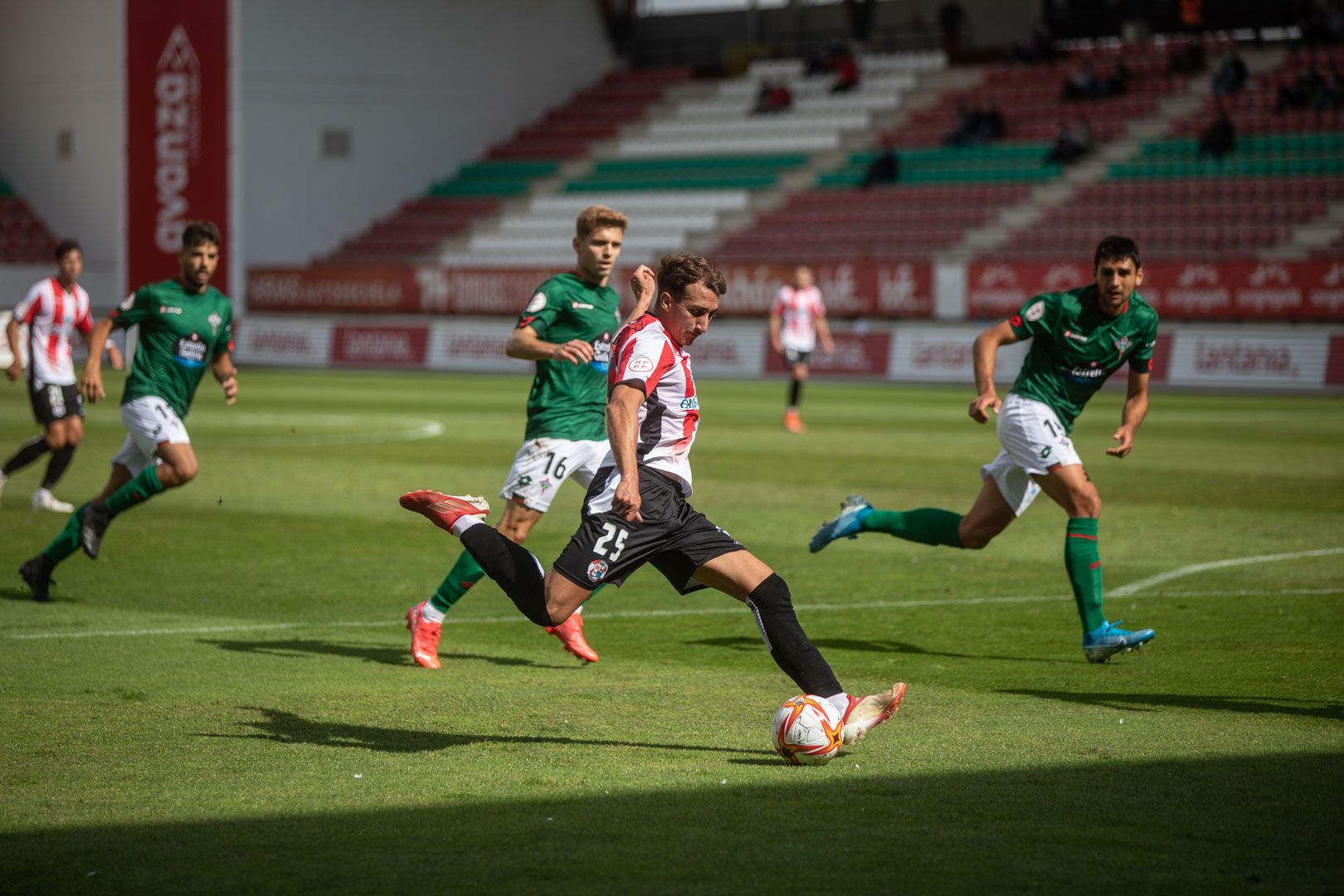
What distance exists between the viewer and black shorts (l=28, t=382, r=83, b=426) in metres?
14.7

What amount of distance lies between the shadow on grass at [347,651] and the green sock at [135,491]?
155cm

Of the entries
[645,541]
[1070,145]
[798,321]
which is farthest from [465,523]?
[1070,145]

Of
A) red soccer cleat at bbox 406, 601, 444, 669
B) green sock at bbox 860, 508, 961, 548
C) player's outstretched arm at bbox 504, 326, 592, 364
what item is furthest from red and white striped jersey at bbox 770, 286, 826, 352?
red soccer cleat at bbox 406, 601, 444, 669

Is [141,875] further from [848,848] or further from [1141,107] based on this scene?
[1141,107]

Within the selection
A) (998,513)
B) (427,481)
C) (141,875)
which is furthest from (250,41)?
(141,875)

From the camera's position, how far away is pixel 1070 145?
1506 inches

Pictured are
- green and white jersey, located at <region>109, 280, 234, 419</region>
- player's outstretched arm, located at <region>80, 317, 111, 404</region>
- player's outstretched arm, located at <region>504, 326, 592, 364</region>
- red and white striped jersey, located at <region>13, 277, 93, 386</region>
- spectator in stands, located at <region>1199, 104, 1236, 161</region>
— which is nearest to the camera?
player's outstretched arm, located at <region>504, 326, 592, 364</region>

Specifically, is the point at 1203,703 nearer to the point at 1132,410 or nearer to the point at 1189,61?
the point at 1132,410

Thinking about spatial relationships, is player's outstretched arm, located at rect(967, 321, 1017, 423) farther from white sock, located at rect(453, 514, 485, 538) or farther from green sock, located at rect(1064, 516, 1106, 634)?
white sock, located at rect(453, 514, 485, 538)

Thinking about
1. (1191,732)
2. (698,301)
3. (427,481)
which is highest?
(698,301)

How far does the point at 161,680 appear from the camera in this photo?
745 cm

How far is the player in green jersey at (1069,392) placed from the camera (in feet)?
26.8

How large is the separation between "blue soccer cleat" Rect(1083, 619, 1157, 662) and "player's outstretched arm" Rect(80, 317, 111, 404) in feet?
18.6

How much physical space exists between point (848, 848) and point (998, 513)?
4.13 metres
